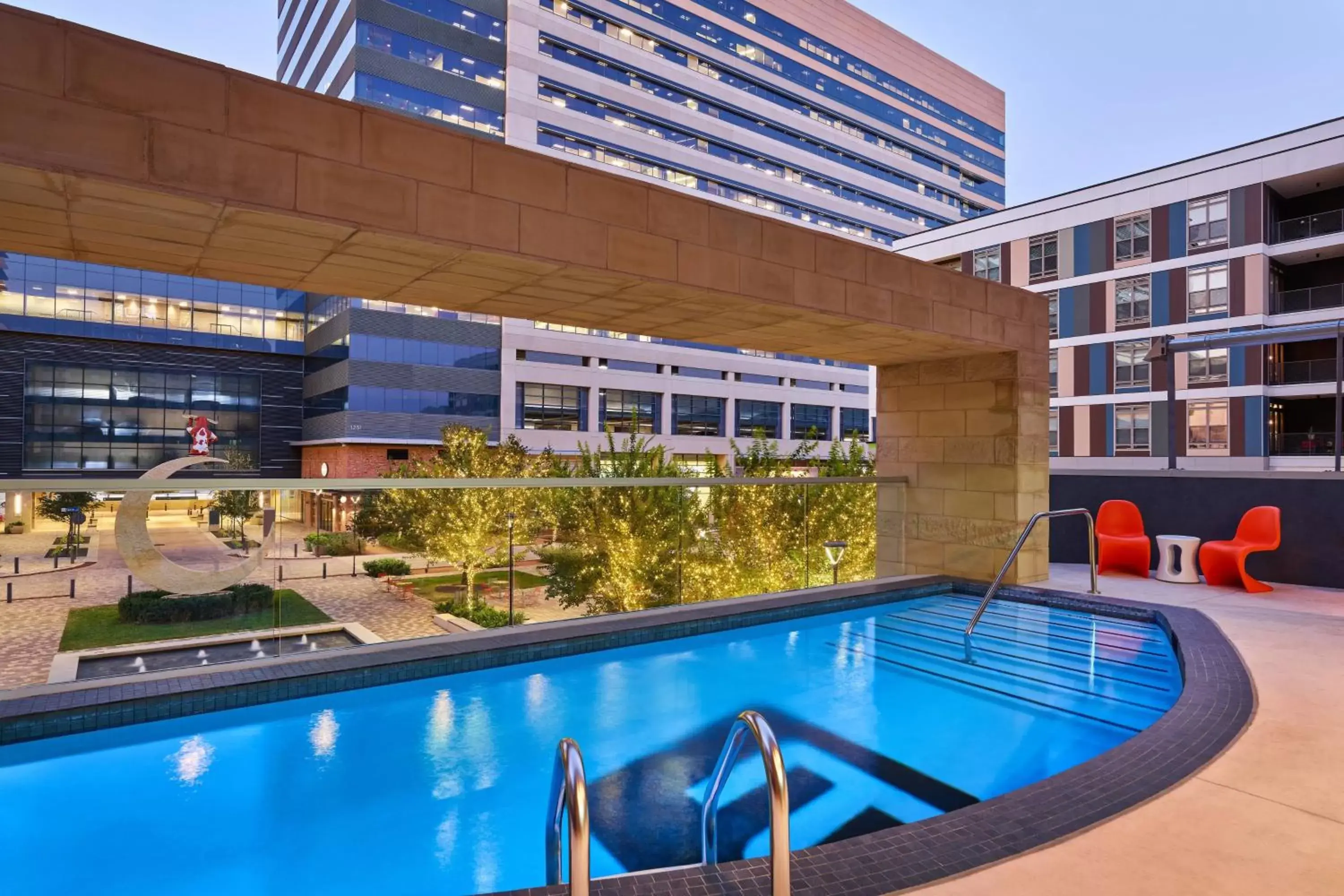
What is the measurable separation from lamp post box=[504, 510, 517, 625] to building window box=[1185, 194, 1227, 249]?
3162 cm

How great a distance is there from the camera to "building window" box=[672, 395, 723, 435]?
51.9 meters

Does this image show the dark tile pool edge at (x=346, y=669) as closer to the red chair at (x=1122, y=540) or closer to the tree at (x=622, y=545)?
the tree at (x=622, y=545)

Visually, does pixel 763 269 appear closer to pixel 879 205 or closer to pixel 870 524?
pixel 870 524

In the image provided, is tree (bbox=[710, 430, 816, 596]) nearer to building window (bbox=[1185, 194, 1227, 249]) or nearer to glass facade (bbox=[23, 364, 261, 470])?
building window (bbox=[1185, 194, 1227, 249])

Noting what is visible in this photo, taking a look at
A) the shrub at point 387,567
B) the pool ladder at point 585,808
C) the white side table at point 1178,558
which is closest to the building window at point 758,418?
the white side table at point 1178,558

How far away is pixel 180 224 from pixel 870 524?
7526mm

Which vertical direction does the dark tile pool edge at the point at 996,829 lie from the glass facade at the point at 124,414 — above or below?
below

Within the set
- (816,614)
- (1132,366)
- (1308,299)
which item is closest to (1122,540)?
(816,614)

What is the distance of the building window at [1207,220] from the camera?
27984mm

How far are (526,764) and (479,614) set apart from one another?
6.72ft

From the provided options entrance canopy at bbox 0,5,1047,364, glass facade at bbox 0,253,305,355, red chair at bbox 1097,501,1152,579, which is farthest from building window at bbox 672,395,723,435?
entrance canopy at bbox 0,5,1047,364

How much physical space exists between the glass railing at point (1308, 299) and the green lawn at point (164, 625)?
33.7 meters

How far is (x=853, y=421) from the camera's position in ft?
208

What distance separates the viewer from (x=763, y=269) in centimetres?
557
